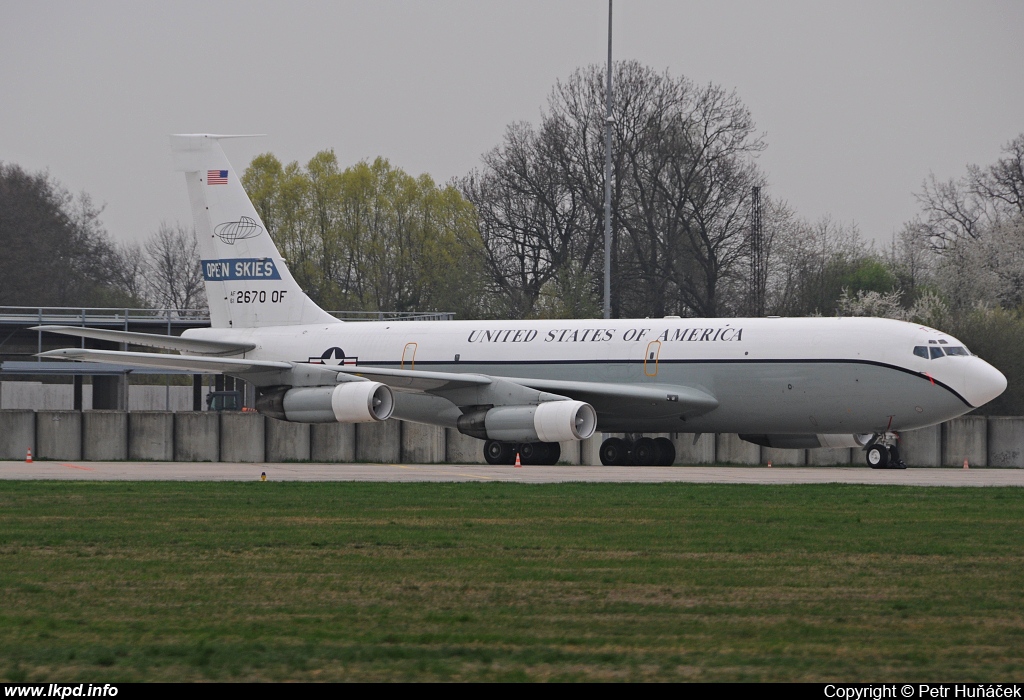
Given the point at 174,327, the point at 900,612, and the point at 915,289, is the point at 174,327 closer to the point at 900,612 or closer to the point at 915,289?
the point at 915,289

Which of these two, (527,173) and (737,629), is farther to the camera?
(527,173)

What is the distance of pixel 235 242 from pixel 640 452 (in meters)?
12.3

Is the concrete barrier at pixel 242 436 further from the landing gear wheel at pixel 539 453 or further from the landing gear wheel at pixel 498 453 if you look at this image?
the landing gear wheel at pixel 539 453

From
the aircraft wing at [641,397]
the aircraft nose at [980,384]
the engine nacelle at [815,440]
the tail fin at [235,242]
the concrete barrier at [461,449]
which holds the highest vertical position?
the tail fin at [235,242]

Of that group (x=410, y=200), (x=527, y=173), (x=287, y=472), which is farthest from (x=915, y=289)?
(x=287, y=472)

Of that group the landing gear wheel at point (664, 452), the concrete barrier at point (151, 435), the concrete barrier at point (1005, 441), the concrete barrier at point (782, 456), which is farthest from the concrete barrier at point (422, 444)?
the concrete barrier at point (1005, 441)

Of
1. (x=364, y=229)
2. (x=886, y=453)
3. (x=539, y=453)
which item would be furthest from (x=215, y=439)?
(x=364, y=229)

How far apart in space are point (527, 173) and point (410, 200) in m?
9.84

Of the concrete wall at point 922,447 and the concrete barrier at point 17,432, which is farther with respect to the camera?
the concrete barrier at point 17,432

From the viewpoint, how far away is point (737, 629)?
8.74m

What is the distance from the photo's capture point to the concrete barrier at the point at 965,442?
33.9 metres

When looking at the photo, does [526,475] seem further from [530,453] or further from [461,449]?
[461,449]

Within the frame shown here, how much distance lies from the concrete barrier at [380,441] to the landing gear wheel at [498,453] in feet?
Result: 16.9

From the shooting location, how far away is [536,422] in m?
28.9
